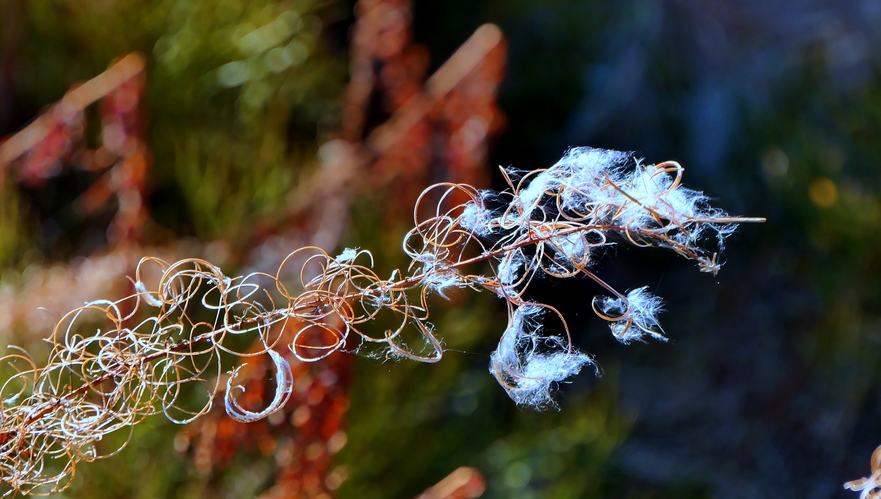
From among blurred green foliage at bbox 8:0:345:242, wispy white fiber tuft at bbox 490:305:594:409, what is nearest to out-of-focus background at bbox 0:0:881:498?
blurred green foliage at bbox 8:0:345:242

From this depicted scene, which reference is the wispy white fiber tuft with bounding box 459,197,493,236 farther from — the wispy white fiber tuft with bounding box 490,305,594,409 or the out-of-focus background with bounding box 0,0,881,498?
the out-of-focus background with bounding box 0,0,881,498

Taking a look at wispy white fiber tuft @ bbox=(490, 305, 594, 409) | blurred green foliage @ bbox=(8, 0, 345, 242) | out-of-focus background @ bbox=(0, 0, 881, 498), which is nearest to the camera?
wispy white fiber tuft @ bbox=(490, 305, 594, 409)

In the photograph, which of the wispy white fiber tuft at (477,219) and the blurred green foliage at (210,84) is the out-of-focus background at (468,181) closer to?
the blurred green foliage at (210,84)

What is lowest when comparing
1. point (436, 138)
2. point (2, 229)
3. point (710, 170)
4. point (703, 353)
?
point (703, 353)

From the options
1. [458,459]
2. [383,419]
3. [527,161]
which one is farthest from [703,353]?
[383,419]

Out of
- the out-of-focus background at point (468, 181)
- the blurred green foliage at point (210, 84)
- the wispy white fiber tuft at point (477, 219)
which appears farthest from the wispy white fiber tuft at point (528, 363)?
the blurred green foliage at point (210, 84)

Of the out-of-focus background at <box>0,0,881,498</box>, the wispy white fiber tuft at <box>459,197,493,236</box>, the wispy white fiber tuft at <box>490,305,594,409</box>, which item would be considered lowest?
the out-of-focus background at <box>0,0,881,498</box>

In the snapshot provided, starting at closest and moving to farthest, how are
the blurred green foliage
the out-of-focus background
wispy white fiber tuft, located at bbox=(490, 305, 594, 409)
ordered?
wispy white fiber tuft, located at bbox=(490, 305, 594, 409)
the out-of-focus background
the blurred green foliage

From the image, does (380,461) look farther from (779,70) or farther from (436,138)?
(779,70)
